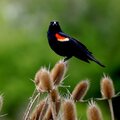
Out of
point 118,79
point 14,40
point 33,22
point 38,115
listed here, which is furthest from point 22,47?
point 38,115

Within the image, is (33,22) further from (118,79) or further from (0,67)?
(118,79)

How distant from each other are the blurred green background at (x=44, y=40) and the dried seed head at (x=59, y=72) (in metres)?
11.7

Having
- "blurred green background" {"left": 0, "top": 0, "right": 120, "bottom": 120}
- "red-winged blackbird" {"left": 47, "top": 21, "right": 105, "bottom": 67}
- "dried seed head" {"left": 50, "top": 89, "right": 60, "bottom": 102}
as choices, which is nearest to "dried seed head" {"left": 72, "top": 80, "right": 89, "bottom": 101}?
"dried seed head" {"left": 50, "top": 89, "right": 60, "bottom": 102}

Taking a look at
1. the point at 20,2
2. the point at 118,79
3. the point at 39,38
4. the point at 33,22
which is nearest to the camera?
the point at 118,79

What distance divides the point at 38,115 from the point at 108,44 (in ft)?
50.0

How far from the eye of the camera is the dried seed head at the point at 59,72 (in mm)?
2051

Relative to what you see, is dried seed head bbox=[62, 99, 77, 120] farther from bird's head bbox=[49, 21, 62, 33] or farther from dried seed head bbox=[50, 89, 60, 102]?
bird's head bbox=[49, 21, 62, 33]

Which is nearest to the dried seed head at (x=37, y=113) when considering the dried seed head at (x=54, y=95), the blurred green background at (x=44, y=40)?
the dried seed head at (x=54, y=95)

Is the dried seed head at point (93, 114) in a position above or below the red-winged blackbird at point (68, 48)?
below

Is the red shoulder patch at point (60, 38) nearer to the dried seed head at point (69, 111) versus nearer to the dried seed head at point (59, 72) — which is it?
the dried seed head at point (59, 72)

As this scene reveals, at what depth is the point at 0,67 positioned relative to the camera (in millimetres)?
15695

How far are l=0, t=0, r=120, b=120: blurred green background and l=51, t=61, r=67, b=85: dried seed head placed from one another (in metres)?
11.7

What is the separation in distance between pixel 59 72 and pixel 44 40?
1428 centimetres

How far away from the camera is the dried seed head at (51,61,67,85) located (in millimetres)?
2051
